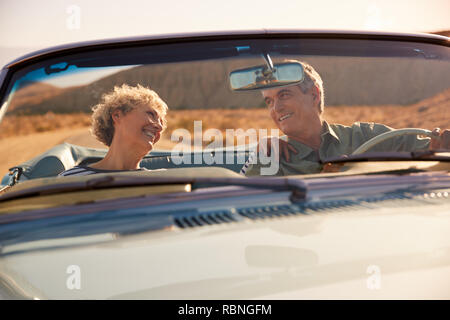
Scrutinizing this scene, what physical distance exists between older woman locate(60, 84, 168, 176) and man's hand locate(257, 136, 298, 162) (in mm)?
644

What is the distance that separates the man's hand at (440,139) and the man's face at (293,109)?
58 centimetres

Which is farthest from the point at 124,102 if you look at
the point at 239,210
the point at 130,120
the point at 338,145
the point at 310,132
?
the point at 239,210

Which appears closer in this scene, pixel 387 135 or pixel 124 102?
pixel 387 135

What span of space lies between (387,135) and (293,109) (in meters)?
0.49

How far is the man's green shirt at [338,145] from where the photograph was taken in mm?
2688

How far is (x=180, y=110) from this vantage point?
6116 centimetres

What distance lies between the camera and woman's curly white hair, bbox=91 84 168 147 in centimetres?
317

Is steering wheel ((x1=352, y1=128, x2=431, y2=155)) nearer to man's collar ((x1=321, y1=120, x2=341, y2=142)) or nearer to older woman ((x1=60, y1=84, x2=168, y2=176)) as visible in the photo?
man's collar ((x1=321, y1=120, x2=341, y2=142))

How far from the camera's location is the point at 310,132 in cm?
282

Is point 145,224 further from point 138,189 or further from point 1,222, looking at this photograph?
point 1,222

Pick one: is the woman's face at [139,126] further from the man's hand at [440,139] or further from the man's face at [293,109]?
the man's hand at [440,139]

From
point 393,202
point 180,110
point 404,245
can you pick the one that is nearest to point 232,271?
point 404,245

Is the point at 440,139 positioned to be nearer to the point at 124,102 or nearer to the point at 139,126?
the point at 139,126

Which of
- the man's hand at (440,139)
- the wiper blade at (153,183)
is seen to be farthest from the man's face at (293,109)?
the wiper blade at (153,183)
